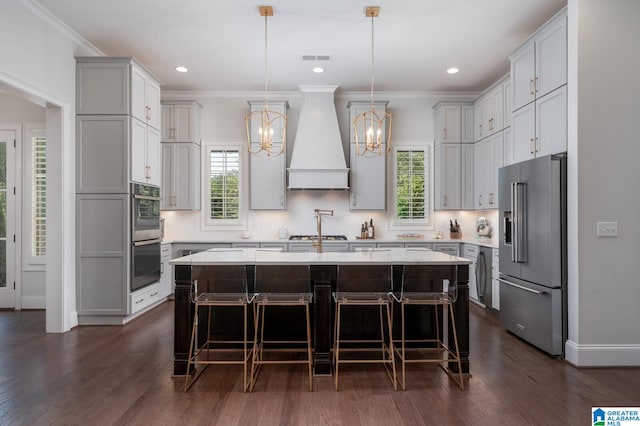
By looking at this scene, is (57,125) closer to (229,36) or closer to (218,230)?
(229,36)

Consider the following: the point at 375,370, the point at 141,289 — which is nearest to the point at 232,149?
the point at 141,289

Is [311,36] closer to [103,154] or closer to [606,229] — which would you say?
[103,154]

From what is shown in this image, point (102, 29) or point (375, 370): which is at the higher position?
point (102, 29)

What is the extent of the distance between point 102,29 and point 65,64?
1.85 ft

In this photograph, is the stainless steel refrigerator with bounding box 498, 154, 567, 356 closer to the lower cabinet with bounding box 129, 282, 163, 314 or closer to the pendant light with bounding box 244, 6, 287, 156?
the pendant light with bounding box 244, 6, 287, 156

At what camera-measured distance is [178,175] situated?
19.6 feet

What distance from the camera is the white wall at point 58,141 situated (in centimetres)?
384

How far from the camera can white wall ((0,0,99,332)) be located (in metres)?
3.84

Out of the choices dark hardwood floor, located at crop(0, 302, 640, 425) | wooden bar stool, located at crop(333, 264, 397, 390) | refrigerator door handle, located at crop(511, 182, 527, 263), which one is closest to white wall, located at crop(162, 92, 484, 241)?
refrigerator door handle, located at crop(511, 182, 527, 263)

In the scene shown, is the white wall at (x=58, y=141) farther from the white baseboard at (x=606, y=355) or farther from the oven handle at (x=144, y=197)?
the white baseboard at (x=606, y=355)

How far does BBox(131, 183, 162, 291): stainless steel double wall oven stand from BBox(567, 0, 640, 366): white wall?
178 inches

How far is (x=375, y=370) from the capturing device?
10.3ft

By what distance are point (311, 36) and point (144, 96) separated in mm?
2200

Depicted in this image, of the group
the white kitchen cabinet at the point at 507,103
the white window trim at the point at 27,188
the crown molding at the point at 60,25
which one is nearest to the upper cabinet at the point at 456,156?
the white kitchen cabinet at the point at 507,103
